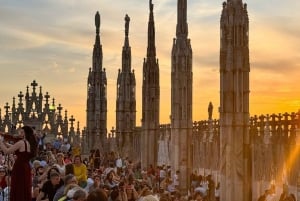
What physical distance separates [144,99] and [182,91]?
563cm

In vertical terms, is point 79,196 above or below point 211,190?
above

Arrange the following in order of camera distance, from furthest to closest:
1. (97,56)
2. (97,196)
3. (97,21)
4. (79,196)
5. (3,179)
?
1. (97,21)
2. (97,56)
3. (3,179)
4. (79,196)
5. (97,196)

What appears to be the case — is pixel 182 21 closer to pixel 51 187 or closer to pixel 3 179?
pixel 3 179

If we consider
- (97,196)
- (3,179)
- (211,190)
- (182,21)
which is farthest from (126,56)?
(97,196)

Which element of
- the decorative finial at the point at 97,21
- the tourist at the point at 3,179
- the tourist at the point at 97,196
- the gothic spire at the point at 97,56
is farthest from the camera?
the decorative finial at the point at 97,21

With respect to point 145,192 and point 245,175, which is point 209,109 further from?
point 145,192

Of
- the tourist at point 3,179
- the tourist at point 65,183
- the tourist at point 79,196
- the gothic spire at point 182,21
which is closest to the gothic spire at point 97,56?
the gothic spire at point 182,21

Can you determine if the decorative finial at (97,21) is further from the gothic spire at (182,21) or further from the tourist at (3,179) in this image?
the tourist at (3,179)

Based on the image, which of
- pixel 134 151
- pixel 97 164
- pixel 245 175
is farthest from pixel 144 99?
pixel 245 175

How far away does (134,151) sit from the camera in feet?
110

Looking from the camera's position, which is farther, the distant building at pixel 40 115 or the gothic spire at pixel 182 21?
the distant building at pixel 40 115

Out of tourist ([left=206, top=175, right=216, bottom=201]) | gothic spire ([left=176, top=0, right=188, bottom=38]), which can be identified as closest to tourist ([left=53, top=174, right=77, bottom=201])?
tourist ([left=206, top=175, right=216, bottom=201])

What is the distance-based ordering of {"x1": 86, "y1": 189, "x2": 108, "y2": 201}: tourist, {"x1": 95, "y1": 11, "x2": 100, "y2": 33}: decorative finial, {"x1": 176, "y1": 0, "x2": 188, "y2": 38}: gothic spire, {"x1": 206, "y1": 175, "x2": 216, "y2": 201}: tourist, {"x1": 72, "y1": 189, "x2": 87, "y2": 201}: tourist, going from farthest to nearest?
{"x1": 95, "y1": 11, "x2": 100, "y2": 33}: decorative finial < {"x1": 176, "y1": 0, "x2": 188, "y2": 38}: gothic spire < {"x1": 206, "y1": 175, "x2": 216, "y2": 201}: tourist < {"x1": 72, "y1": 189, "x2": 87, "y2": 201}: tourist < {"x1": 86, "y1": 189, "x2": 108, "y2": 201}: tourist

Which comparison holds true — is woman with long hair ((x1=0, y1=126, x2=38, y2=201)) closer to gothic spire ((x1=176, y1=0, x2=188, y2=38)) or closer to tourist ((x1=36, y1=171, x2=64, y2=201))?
tourist ((x1=36, y1=171, x2=64, y2=201))
